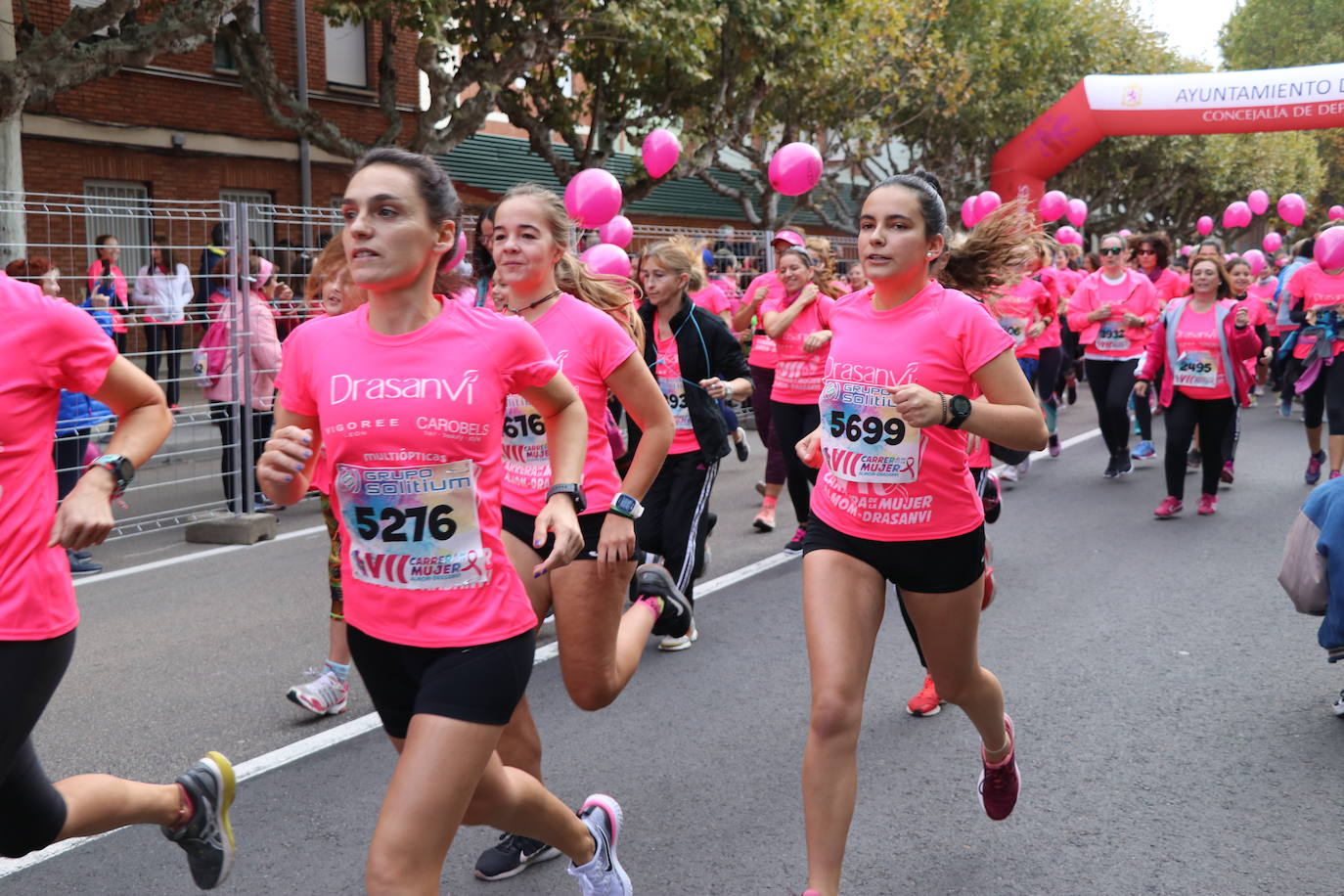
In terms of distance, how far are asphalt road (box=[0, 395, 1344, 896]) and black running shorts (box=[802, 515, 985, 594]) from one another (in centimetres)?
86

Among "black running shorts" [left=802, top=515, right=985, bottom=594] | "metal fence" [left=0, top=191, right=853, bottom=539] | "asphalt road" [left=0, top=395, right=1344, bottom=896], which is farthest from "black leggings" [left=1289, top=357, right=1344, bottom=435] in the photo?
"metal fence" [left=0, top=191, right=853, bottom=539]

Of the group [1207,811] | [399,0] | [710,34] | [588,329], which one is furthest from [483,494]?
[710,34]

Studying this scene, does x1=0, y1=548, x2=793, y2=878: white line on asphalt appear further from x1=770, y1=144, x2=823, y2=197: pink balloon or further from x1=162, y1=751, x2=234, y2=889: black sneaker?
x1=770, y1=144, x2=823, y2=197: pink balloon

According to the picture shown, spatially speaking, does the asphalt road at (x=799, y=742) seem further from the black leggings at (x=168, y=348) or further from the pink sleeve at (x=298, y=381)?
the black leggings at (x=168, y=348)

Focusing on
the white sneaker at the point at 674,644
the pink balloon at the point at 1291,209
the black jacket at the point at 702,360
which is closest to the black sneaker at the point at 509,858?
the white sneaker at the point at 674,644

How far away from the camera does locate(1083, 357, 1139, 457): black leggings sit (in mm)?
11188

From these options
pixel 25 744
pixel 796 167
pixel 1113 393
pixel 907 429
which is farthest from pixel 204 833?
pixel 796 167

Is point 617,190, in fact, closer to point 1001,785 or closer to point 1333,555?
point 1333,555

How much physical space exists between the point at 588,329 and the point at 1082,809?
85.7 inches

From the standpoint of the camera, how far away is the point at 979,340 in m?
3.62

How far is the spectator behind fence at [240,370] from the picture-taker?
9750 millimetres

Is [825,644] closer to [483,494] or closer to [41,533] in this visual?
[483,494]

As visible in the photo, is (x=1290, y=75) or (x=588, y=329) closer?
(x=588, y=329)

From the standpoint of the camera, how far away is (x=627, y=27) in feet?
51.8
